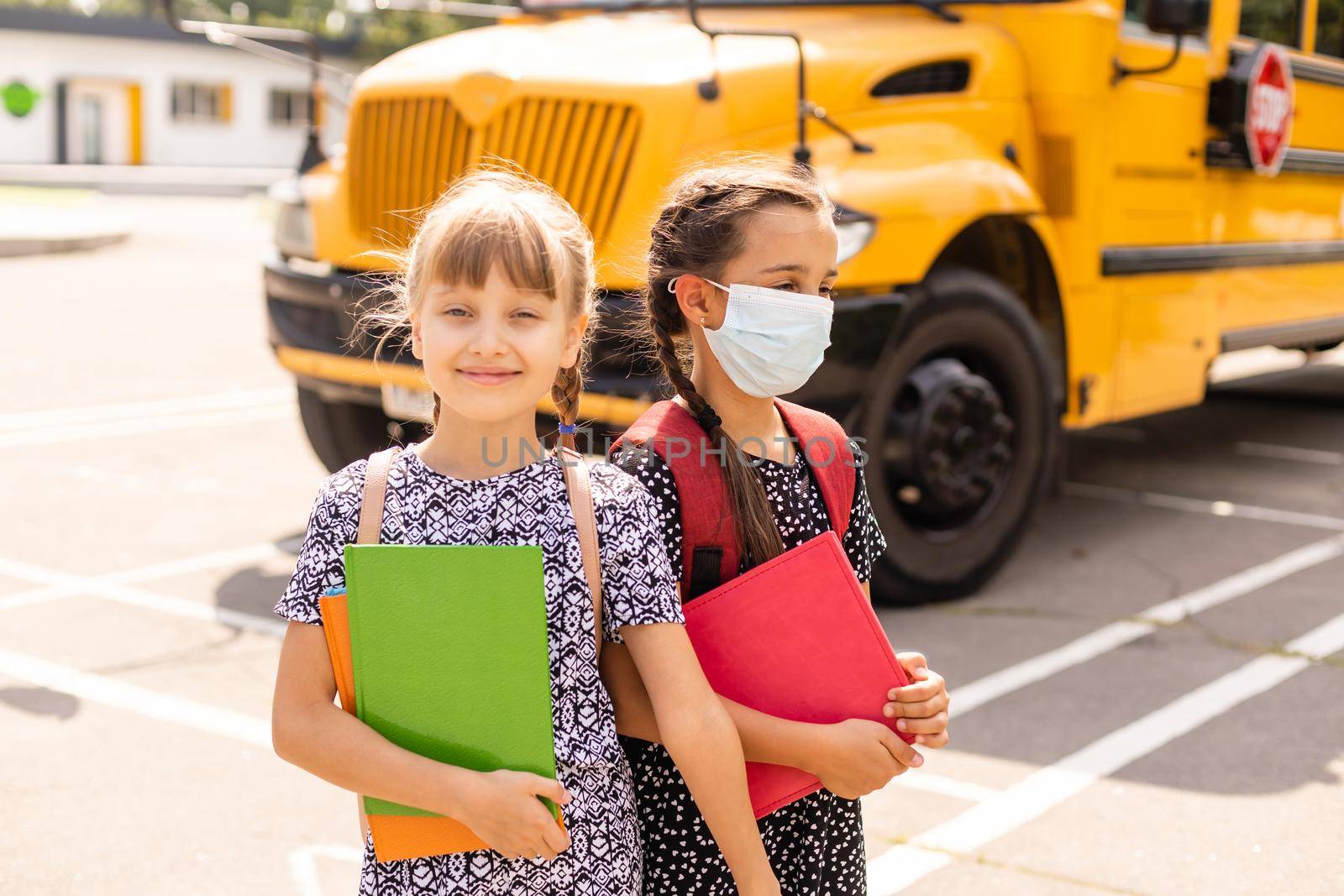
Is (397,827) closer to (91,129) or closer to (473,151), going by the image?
(473,151)

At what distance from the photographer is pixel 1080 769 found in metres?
3.39

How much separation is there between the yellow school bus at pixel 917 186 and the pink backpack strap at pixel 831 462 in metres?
1.80

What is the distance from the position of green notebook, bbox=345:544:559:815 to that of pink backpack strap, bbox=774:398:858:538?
0.52 meters

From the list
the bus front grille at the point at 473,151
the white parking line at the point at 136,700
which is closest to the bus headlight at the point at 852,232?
the bus front grille at the point at 473,151

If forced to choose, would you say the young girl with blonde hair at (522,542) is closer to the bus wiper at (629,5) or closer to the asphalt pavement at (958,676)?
the asphalt pavement at (958,676)

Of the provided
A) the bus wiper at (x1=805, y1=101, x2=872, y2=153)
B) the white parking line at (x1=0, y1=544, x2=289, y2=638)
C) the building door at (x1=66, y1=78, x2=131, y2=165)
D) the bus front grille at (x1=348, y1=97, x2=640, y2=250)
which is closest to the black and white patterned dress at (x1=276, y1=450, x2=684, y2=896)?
the bus front grille at (x1=348, y1=97, x2=640, y2=250)

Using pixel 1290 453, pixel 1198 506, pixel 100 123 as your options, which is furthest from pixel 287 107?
pixel 1198 506

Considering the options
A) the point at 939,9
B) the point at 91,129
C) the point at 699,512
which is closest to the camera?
the point at 699,512

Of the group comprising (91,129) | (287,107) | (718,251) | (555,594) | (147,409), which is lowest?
(91,129)

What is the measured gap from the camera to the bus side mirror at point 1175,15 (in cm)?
457

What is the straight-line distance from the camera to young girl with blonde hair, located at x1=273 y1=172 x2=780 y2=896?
1.58 meters

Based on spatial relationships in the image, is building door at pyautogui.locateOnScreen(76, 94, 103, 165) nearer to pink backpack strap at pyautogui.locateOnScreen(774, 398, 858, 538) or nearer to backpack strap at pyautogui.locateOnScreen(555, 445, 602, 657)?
pink backpack strap at pyautogui.locateOnScreen(774, 398, 858, 538)

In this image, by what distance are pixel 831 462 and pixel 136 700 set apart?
96.3 inches

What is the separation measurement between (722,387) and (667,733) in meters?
0.54
